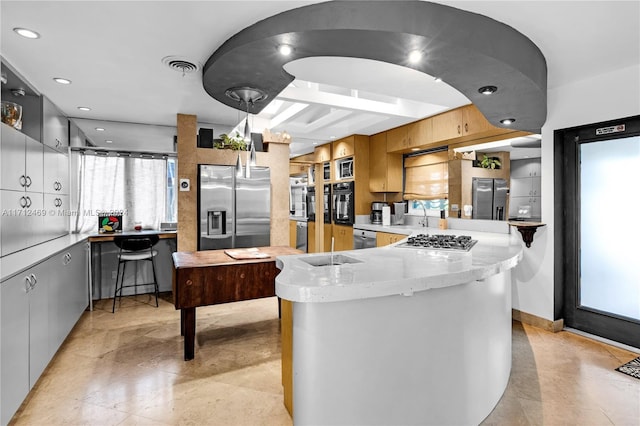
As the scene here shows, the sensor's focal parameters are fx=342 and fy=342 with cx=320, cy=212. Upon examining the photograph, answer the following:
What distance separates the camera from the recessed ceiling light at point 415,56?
6.76 feet

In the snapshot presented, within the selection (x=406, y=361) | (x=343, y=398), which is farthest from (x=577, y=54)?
(x=343, y=398)

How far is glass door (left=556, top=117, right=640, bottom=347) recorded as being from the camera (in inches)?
123

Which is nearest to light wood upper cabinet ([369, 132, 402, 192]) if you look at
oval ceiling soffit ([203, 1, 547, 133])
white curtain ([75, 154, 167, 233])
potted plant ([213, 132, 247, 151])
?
potted plant ([213, 132, 247, 151])

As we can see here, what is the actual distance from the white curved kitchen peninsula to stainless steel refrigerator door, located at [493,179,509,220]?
7.62 ft

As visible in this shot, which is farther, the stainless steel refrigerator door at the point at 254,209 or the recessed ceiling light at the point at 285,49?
the stainless steel refrigerator door at the point at 254,209

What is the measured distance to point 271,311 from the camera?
4.15 meters

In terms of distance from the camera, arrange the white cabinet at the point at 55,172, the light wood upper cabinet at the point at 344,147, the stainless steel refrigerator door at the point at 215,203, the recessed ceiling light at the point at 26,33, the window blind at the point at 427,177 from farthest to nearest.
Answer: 1. the light wood upper cabinet at the point at 344,147
2. the window blind at the point at 427,177
3. the stainless steel refrigerator door at the point at 215,203
4. the white cabinet at the point at 55,172
5. the recessed ceiling light at the point at 26,33

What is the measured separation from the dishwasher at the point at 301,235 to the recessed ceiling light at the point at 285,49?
601cm

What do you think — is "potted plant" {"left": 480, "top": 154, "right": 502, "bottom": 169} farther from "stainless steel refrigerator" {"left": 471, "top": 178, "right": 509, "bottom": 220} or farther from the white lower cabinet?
the white lower cabinet

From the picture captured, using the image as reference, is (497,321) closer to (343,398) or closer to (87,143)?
(343,398)

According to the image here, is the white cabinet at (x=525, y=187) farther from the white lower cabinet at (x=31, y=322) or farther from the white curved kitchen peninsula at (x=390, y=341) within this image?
the white lower cabinet at (x=31, y=322)

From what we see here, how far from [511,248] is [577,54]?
5.34ft

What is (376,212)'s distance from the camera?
604 cm

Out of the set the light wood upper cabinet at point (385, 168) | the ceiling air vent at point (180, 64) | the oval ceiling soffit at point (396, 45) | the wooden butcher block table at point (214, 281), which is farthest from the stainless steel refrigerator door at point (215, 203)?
the light wood upper cabinet at point (385, 168)
